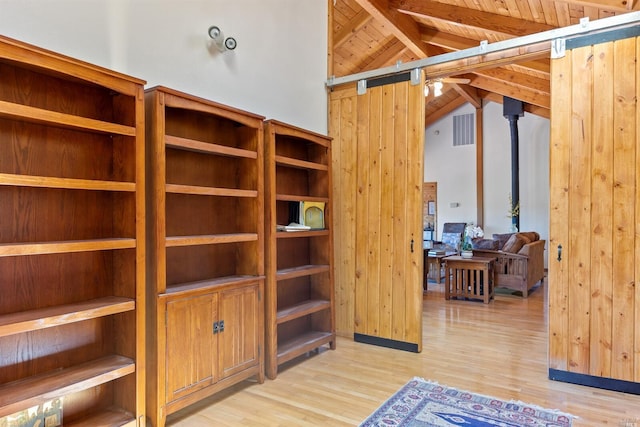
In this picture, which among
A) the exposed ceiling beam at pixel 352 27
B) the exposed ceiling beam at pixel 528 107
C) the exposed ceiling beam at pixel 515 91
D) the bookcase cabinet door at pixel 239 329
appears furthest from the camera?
the exposed ceiling beam at pixel 528 107

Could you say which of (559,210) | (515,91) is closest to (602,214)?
(559,210)

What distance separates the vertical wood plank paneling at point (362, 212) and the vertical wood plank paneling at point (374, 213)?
0.11ft

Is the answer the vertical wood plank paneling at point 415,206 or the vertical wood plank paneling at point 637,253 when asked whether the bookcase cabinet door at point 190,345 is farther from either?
the vertical wood plank paneling at point 637,253

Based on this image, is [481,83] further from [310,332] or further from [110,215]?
[110,215]

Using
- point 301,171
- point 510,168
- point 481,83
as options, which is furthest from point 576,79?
point 510,168

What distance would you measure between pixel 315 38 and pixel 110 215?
2.89 metres

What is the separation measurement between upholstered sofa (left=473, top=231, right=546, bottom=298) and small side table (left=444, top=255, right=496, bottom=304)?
359 mm

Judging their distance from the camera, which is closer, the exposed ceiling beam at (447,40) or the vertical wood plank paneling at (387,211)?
the vertical wood plank paneling at (387,211)

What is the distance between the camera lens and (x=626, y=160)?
2.93 metres

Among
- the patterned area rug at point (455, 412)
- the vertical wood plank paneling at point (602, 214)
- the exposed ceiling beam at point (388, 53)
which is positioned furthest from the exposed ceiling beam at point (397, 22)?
the patterned area rug at point (455, 412)

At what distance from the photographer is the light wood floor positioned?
258 centimetres

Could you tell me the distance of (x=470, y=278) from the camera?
6090 millimetres

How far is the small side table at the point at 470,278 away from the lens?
593 centimetres

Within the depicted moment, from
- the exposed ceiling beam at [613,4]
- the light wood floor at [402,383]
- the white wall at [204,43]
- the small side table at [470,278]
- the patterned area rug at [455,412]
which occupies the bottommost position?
the light wood floor at [402,383]
